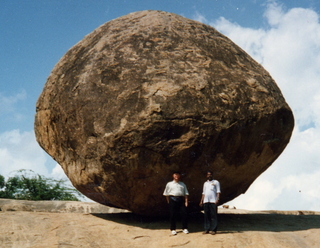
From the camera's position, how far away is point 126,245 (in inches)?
277

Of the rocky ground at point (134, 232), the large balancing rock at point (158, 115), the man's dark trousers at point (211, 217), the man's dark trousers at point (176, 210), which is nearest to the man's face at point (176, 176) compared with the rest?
the large balancing rock at point (158, 115)

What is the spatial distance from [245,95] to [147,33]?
7.14 feet

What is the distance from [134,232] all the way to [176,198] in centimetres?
95

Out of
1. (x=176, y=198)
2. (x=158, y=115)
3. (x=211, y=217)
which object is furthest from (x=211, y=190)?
(x=158, y=115)

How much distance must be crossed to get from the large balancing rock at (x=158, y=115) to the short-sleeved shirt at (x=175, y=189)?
0.13m

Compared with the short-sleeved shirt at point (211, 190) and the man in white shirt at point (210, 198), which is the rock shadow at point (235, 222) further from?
the short-sleeved shirt at point (211, 190)

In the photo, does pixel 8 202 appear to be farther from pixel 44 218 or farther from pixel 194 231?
pixel 194 231

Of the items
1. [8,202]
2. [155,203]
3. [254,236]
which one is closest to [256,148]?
[254,236]

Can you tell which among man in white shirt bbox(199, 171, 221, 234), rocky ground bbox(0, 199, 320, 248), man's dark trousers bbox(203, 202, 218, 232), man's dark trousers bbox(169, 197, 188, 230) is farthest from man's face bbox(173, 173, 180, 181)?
rocky ground bbox(0, 199, 320, 248)

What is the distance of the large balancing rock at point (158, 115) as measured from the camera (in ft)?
23.6

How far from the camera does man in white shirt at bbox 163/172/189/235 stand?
750 cm

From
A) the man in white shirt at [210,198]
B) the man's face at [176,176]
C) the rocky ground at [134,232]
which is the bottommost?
the rocky ground at [134,232]

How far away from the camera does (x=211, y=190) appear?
761cm

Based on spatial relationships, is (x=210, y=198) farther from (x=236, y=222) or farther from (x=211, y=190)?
(x=236, y=222)
